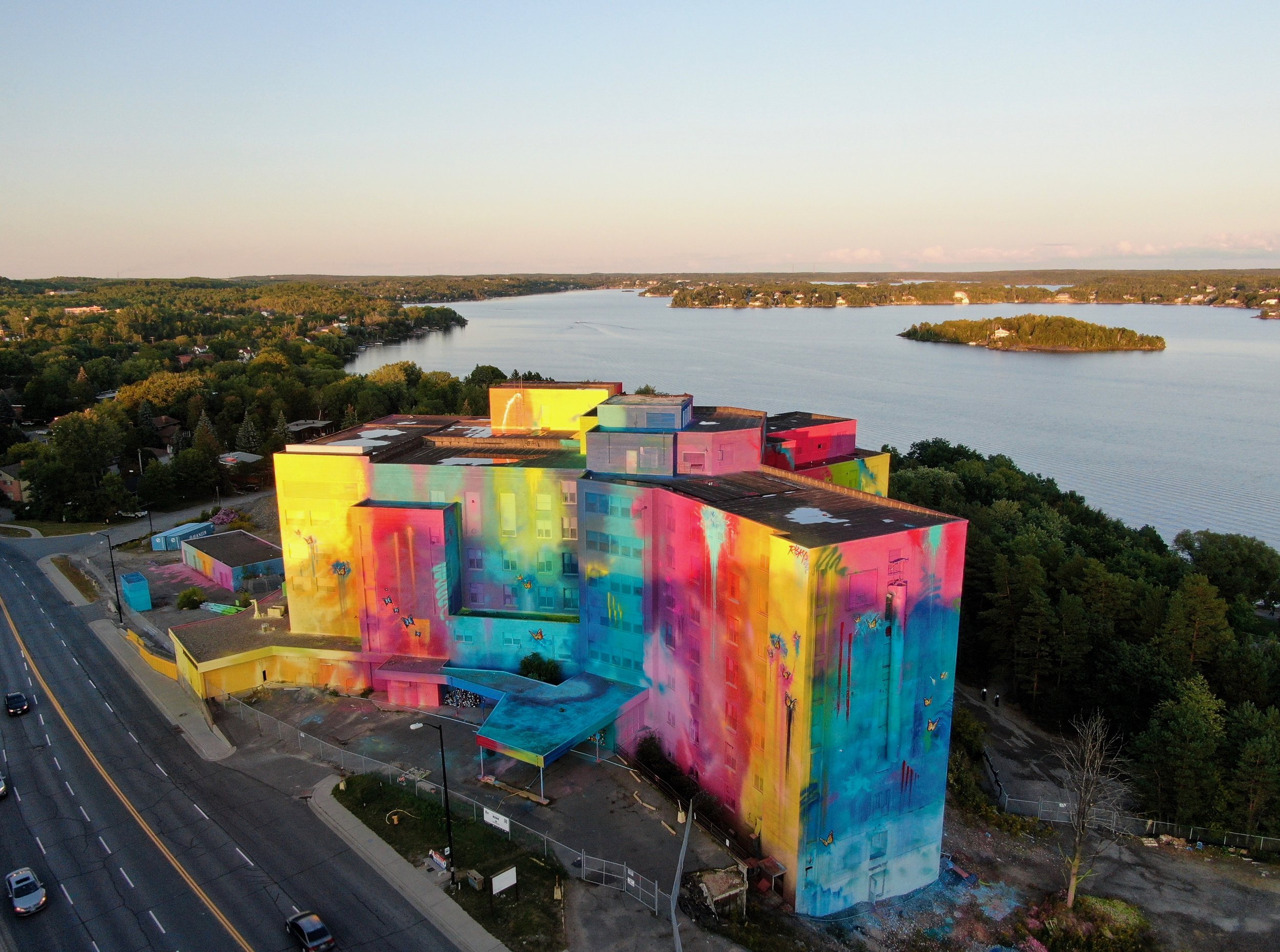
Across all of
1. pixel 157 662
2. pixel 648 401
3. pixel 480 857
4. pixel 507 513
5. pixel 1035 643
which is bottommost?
pixel 480 857

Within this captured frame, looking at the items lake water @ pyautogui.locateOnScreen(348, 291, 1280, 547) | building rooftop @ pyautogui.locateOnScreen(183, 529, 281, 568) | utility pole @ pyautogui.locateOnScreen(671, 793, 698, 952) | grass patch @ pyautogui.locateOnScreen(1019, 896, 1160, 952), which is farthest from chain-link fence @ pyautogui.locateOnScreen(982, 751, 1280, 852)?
building rooftop @ pyautogui.locateOnScreen(183, 529, 281, 568)

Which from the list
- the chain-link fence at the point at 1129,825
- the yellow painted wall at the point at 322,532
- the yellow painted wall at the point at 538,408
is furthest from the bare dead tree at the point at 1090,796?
the yellow painted wall at the point at 322,532

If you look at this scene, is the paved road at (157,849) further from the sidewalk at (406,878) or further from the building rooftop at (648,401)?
the building rooftop at (648,401)

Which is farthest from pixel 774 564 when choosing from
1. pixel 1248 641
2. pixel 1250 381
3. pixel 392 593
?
pixel 1250 381

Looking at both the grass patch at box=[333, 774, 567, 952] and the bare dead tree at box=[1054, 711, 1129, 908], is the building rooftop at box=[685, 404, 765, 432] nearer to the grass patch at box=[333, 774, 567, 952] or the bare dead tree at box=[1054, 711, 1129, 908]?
the grass patch at box=[333, 774, 567, 952]

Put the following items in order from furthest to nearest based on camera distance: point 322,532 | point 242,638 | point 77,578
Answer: point 77,578 < point 242,638 < point 322,532

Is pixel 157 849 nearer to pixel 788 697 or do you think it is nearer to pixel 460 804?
pixel 460 804

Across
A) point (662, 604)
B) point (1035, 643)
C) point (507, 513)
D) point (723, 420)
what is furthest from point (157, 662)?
point (1035, 643)
